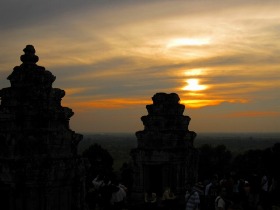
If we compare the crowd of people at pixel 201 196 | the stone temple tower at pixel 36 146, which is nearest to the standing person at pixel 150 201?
the crowd of people at pixel 201 196

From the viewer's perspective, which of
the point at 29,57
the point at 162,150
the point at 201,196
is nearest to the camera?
the point at 29,57

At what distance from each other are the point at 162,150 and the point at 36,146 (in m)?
7.97

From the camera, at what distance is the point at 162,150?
17.1 metres

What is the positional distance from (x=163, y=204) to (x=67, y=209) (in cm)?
617

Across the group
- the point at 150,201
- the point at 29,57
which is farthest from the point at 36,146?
the point at 150,201

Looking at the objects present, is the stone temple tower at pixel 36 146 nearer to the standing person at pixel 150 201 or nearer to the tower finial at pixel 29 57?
the tower finial at pixel 29 57

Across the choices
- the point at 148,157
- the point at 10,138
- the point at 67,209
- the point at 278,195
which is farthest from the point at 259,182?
the point at 10,138

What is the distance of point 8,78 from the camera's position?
33.9 ft

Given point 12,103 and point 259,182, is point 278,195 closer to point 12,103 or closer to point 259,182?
point 259,182

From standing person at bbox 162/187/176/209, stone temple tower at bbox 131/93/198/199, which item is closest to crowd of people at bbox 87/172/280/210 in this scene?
standing person at bbox 162/187/176/209

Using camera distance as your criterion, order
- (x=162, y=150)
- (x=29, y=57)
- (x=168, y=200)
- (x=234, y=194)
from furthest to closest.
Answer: (x=162, y=150) → (x=168, y=200) → (x=234, y=194) → (x=29, y=57)

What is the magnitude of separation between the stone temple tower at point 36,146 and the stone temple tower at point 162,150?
6727 mm

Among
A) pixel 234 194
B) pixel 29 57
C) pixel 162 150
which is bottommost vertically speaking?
pixel 234 194

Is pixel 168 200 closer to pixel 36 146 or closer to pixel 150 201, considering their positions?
pixel 150 201
